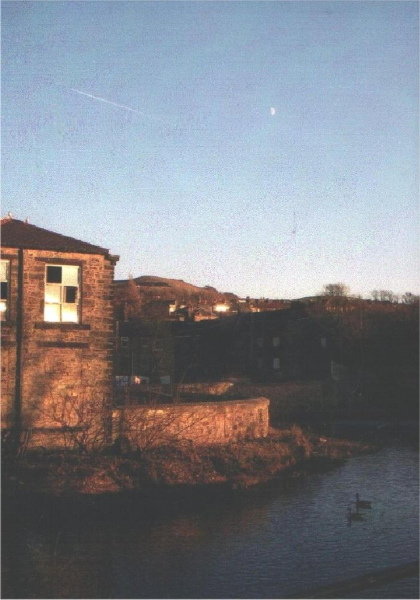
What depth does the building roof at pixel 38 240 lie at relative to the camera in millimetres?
19766

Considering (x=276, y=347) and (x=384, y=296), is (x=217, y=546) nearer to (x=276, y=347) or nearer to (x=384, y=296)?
(x=384, y=296)

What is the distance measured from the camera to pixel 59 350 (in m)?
20.1

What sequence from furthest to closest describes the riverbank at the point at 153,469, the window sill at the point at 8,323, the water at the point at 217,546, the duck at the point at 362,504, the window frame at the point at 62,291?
the window frame at the point at 62,291
the window sill at the point at 8,323
the riverbank at the point at 153,469
the duck at the point at 362,504
the water at the point at 217,546

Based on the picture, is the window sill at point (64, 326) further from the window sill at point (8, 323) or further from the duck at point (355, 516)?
the duck at point (355, 516)

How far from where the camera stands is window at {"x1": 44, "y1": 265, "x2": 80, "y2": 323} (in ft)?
66.1

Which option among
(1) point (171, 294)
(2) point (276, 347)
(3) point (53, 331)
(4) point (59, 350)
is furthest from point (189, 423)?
(1) point (171, 294)

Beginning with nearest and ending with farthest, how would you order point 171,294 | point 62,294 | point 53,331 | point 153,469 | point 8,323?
point 8,323, point 153,469, point 53,331, point 62,294, point 171,294

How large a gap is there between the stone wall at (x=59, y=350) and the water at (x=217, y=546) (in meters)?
3.32

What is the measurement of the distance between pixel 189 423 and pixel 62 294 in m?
5.60

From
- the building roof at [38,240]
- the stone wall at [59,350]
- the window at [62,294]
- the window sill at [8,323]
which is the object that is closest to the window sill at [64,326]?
the stone wall at [59,350]

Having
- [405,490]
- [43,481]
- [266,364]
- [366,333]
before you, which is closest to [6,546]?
[43,481]

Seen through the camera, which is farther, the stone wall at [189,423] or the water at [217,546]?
the stone wall at [189,423]

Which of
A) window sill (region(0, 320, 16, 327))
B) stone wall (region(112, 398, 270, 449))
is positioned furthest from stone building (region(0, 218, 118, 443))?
stone wall (region(112, 398, 270, 449))

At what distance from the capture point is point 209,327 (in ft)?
184
